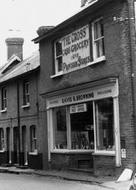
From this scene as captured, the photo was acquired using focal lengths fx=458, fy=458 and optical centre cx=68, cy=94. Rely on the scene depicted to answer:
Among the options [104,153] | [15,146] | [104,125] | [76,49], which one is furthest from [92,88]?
[15,146]

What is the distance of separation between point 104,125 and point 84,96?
196cm

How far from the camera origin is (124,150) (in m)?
17.3

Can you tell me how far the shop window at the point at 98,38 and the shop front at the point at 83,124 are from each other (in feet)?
4.52

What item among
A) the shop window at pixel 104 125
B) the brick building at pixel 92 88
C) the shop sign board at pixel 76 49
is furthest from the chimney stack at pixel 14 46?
the shop window at pixel 104 125

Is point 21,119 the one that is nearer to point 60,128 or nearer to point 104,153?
point 60,128

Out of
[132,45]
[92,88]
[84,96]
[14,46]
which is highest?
[14,46]

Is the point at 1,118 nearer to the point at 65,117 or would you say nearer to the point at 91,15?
the point at 65,117

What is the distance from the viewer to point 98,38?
19422 millimetres

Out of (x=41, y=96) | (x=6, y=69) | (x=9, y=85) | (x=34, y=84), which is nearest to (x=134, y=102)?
(x=41, y=96)

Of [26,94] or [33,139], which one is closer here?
[33,139]

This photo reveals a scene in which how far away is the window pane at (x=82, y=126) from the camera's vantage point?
67.3 feet

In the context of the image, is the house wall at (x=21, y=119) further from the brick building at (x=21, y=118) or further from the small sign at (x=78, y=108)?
the small sign at (x=78, y=108)

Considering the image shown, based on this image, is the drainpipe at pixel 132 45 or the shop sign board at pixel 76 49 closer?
the drainpipe at pixel 132 45

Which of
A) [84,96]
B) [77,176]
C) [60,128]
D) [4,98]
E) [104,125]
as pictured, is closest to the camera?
[104,125]
